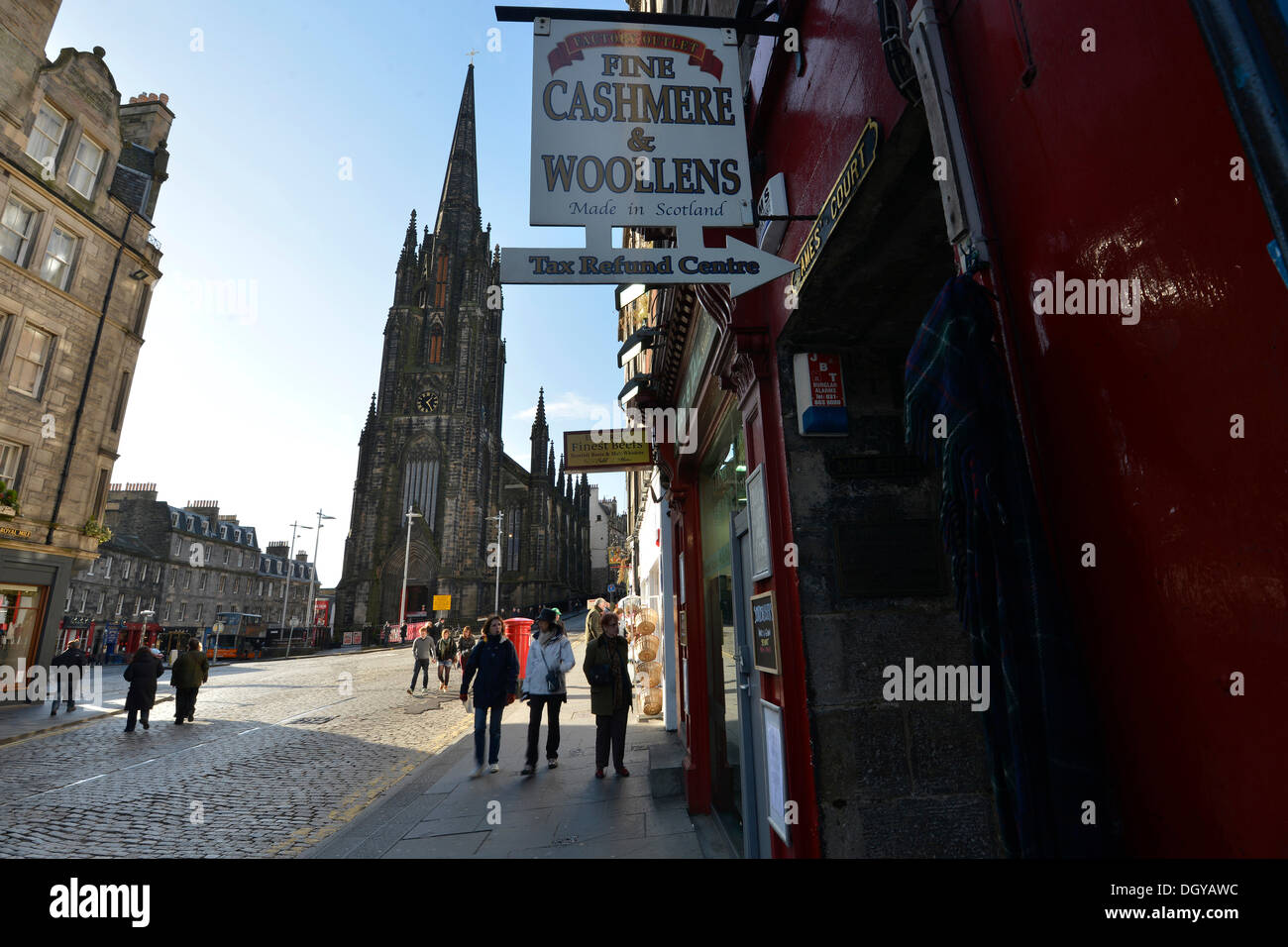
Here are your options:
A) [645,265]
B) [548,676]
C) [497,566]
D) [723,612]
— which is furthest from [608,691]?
[497,566]

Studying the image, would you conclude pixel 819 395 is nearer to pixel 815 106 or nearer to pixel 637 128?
pixel 815 106

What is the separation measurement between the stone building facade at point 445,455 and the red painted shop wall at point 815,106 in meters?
48.8

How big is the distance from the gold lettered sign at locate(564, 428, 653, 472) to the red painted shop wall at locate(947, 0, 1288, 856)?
7.40 meters

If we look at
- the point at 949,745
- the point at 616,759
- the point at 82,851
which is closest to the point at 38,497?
the point at 82,851

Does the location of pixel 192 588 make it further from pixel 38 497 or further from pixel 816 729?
pixel 816 729

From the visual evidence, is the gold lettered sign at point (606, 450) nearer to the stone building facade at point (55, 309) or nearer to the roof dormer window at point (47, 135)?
the stone building facade at point (55, 309)

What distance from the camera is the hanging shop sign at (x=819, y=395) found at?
3.32m

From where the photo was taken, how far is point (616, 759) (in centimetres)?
735

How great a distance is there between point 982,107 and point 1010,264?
0.53 m

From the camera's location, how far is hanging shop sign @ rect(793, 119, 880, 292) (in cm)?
230

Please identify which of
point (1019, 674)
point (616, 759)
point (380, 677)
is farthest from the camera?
point (380, 677)

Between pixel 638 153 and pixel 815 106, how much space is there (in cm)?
92

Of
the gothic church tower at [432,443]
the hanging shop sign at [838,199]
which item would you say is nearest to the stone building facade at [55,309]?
the hanging shop sign at [838,199]
